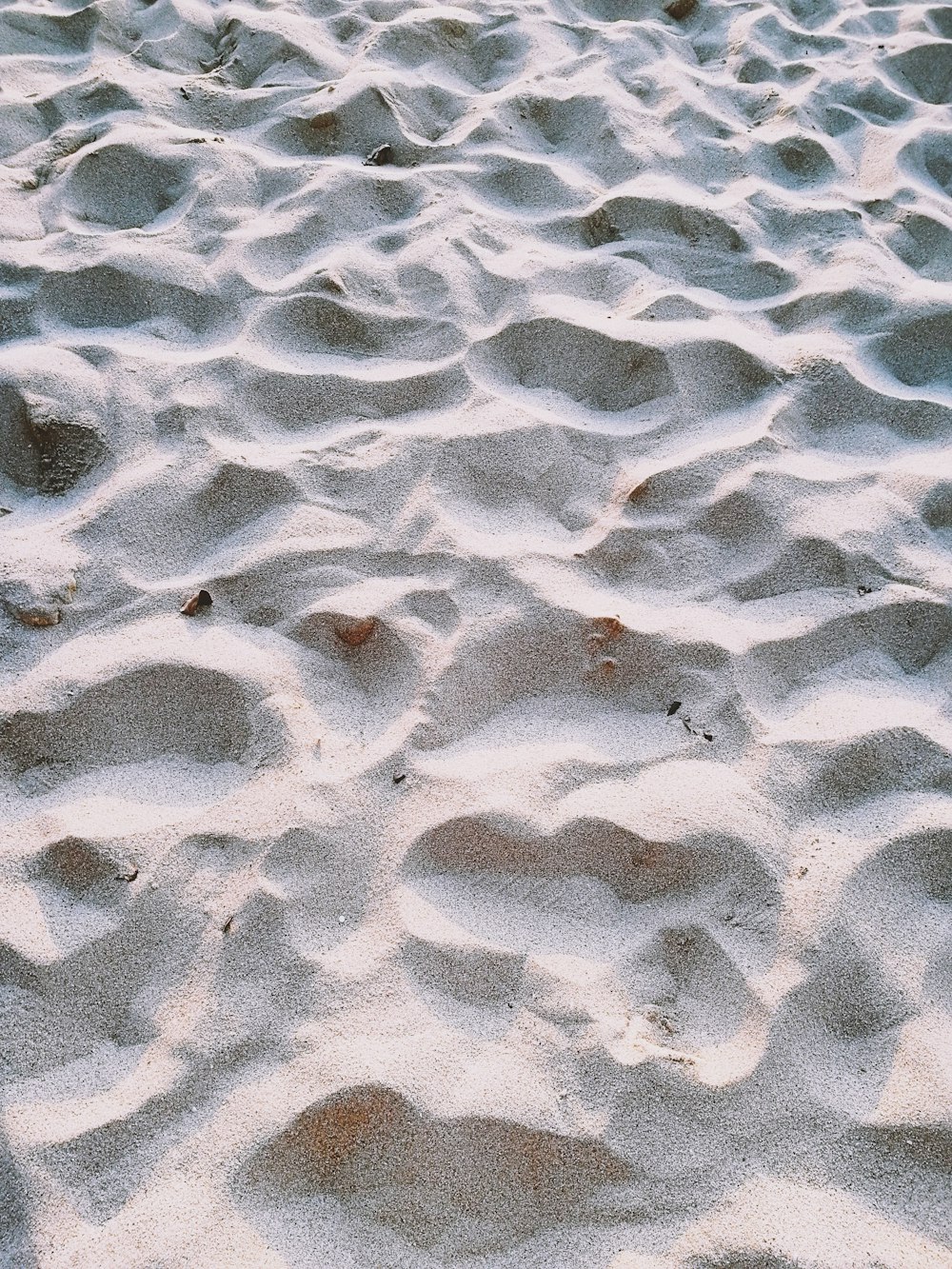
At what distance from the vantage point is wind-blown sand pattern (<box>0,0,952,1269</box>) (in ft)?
3.58

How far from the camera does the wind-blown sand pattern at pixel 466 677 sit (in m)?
Result: 1.09

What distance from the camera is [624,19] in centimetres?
308

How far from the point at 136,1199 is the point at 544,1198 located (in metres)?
0.42

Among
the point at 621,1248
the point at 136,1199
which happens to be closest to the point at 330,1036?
the point at 136,1199

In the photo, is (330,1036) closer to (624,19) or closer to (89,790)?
(89,790)

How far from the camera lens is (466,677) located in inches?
59.3

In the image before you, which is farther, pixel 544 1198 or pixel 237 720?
pixel 237 720

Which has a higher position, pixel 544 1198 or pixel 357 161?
pixel 357 161

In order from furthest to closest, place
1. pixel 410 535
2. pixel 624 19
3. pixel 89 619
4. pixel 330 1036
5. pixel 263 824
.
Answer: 1. pixel 624 19
2. pixel 410 535
3. pixel 89 619
4. pixel 263 824
5. pixel 330 1036

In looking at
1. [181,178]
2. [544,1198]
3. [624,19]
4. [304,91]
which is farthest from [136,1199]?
[624,19]

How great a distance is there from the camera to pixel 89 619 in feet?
5.12

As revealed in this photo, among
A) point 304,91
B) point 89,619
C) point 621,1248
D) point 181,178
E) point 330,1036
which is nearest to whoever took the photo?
point 621,1248

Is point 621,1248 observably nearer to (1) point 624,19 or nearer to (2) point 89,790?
(2) point 89,790

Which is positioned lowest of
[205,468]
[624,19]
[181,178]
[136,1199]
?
[136,1199]
